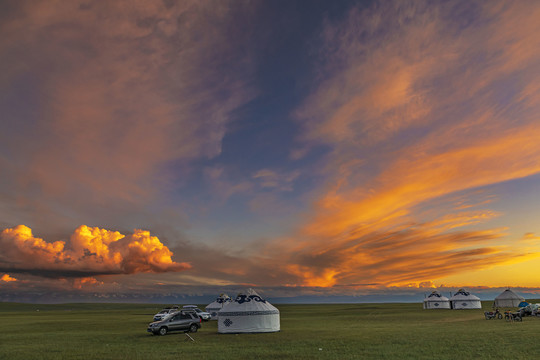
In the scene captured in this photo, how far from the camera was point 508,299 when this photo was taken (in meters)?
105

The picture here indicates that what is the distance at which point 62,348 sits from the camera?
31.5 meters

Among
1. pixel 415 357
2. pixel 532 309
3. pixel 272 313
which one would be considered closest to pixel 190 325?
pixel 272 313

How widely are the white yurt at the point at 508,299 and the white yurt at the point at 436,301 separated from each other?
12.9 meters

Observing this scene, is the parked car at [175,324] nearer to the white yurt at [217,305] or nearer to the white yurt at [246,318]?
the white yurt at [246,318]

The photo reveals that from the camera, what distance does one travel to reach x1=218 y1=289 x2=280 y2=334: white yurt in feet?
135

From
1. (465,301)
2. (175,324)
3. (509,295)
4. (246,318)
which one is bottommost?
(175,324)

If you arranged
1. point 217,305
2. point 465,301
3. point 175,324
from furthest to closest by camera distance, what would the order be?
point 465,301 < point 217,305 < point 175,324

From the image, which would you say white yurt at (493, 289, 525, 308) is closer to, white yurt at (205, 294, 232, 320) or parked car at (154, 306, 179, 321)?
white yurt at (205, 294, 232, 320)

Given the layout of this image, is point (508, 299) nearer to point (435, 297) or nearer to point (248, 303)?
point (435, 297)

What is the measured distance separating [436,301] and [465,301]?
8.57 m

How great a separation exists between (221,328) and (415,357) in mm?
22829

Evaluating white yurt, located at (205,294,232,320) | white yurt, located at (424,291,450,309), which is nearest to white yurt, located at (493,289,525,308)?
white yurt, located at (424,291,450,309)

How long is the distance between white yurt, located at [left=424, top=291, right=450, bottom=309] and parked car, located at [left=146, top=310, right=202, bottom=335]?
8663 centimetres

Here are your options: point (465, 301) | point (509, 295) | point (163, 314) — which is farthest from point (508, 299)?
point (163, 314)
